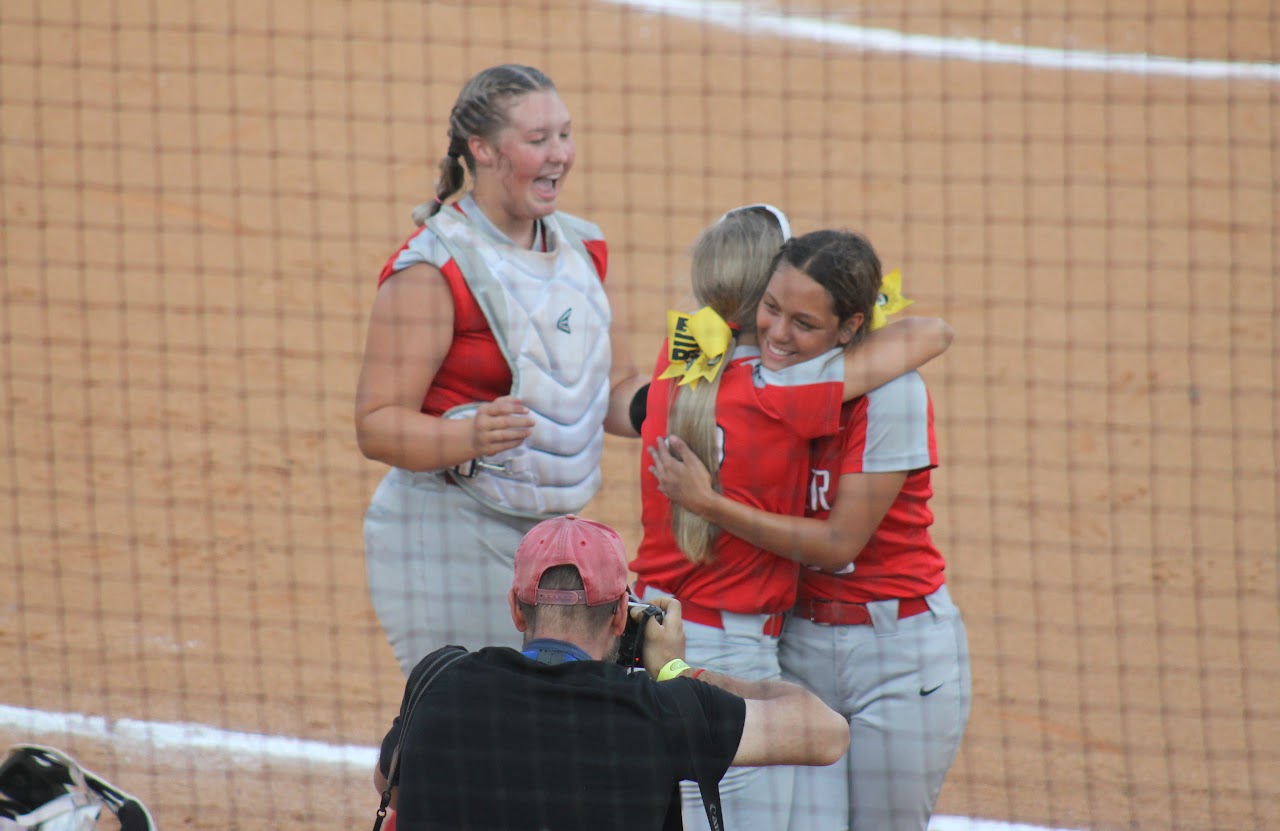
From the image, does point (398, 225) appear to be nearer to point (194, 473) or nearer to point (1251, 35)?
point (194, 473)

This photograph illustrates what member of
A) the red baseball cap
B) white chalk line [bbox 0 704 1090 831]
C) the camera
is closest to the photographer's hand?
the camera

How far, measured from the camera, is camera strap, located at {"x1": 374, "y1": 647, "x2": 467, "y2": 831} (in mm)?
2854

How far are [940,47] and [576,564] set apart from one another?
8.84 metres

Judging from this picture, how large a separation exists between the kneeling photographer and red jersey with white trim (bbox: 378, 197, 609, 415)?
3.55ft

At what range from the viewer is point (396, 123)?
10.0 metres

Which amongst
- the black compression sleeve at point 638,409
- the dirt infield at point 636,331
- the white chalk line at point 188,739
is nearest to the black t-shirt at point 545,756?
the black compression sleeve at point 638,409

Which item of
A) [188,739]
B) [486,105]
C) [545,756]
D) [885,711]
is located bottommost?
[188,739]

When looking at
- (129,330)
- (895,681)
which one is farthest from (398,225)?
(895,681)

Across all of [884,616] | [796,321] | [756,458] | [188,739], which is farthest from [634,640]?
[188,739]

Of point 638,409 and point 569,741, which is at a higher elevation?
point 638,409

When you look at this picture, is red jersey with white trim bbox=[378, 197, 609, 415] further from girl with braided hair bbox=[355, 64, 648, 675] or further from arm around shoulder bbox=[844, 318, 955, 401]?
arm around shoulder bbox=[844, 318, 955, 401]

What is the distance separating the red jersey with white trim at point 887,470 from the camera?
11.2 feet

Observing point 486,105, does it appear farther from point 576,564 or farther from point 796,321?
point 576,564

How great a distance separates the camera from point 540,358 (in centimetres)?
382
